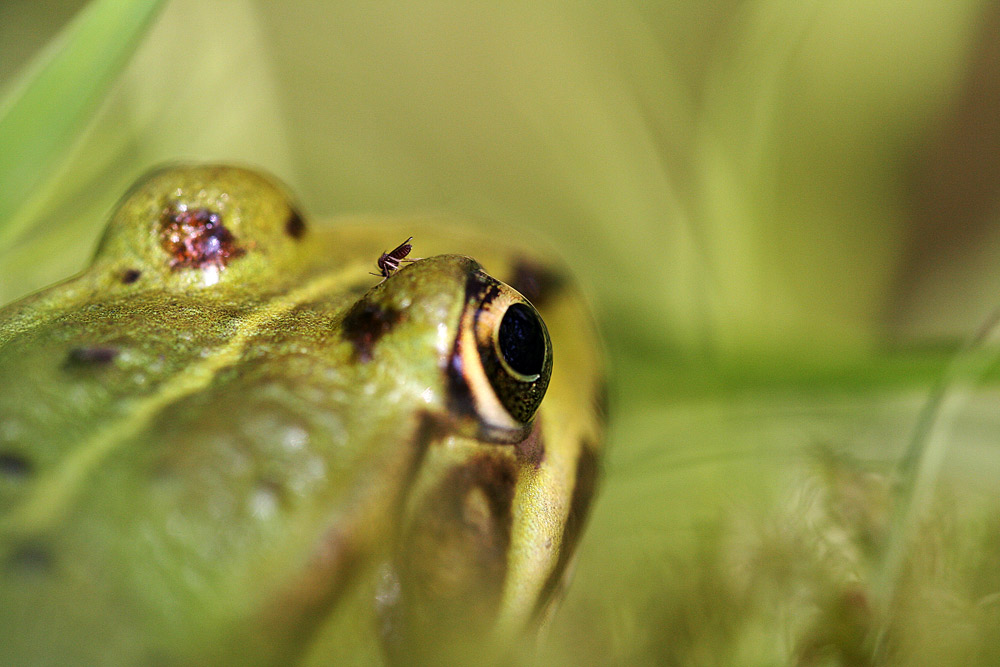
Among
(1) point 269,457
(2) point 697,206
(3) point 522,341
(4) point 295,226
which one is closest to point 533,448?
(3) point 522,341

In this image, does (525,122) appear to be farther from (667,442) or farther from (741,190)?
(667,442)

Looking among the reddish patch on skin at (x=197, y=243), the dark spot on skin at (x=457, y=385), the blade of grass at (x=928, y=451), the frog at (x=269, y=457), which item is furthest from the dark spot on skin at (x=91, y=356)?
the blade of grass at (x=928, y=451)

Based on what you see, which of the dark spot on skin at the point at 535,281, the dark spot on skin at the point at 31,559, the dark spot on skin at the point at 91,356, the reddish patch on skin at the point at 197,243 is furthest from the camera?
the dark spot on skin at the point at 535,281

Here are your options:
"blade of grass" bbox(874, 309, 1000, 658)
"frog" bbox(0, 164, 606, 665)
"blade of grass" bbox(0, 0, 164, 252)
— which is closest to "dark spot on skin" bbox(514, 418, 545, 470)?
"frog" bbox(0, 164, 606, 665)

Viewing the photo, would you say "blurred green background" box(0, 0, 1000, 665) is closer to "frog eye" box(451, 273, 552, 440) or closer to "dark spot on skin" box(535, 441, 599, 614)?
"dark spot on skin" box(535, 441, 599, 614)

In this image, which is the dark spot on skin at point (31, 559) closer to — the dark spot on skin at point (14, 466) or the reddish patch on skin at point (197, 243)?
the dark spot on skin at point (14, 466)

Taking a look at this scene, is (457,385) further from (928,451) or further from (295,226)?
(928,451)
